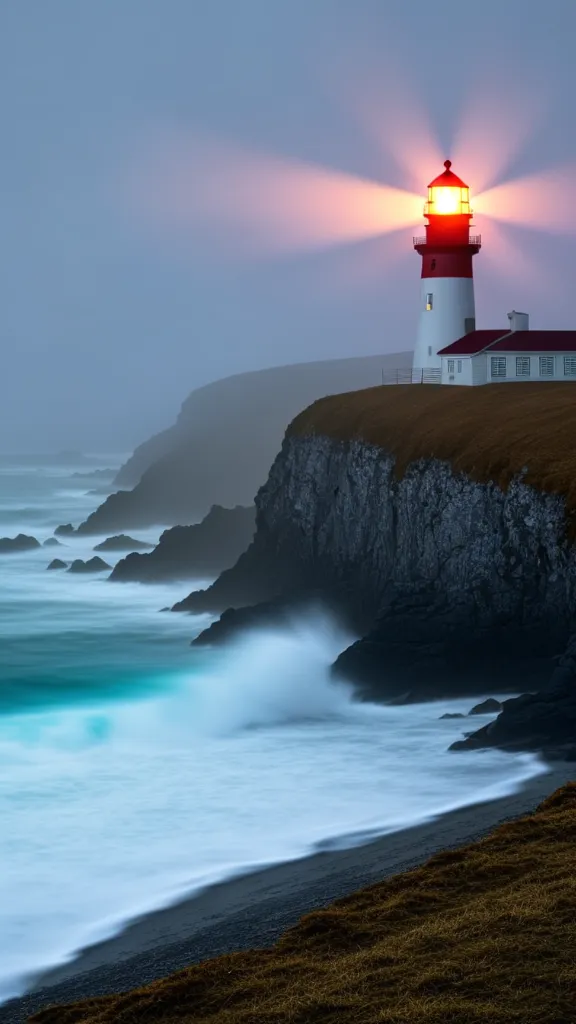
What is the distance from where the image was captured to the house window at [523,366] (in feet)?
129

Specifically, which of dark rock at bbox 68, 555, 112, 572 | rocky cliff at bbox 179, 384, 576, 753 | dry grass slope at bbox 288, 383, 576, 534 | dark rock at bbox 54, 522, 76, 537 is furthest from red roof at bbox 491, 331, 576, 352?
dark rock at bbox 54, 522, 76, 537

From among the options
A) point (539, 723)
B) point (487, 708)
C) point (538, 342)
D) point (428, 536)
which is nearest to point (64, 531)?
point (538, 342)

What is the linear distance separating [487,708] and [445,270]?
22707 millimetres

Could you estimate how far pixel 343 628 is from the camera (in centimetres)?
3147

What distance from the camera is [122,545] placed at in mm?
58406

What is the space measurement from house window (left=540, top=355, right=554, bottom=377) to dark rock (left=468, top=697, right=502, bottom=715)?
60.0 ft

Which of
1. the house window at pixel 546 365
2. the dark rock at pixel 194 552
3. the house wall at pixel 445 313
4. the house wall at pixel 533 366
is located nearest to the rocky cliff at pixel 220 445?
the dark rock at pixel 194 552

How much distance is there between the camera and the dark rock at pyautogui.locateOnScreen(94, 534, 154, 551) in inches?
2290

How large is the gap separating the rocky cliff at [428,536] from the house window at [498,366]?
Answer: 7.41 ft

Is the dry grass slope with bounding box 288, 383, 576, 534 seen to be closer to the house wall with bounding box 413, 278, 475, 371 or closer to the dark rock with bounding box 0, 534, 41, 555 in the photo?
the house wall with bounding box 413, 278, 475, 371

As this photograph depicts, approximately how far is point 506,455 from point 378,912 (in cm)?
1584

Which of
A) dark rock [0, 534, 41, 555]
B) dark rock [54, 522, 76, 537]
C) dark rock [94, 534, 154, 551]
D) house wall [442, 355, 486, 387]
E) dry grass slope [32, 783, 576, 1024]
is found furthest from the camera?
dark rock [54, 522, 76, 537]

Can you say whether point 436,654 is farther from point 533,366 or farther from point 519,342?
point 519,342

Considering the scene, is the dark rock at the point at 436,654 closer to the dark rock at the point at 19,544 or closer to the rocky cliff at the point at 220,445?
the dark rock at the point at 19,544
